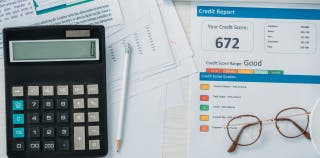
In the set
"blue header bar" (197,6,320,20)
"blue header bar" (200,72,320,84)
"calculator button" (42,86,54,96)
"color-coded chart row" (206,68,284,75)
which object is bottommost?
"calculator button" (42,86,54,96)

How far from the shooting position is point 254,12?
2.06 ft

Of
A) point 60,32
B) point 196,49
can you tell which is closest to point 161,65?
point 196,49

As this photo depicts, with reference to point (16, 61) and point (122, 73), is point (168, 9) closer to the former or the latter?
point (122, 73)

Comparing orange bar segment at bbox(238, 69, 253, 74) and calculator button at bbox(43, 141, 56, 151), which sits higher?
orange bar segment at bbox(238, 69, 253, 74)

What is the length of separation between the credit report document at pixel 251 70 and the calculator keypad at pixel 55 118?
0.16 metres

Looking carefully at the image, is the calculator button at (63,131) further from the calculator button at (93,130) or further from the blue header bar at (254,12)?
the blue header bar at (254,12)

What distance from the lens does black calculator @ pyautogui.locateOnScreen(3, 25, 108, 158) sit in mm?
593

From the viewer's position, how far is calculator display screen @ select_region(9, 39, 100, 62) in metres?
0.60

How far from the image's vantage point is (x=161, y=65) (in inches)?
24.7

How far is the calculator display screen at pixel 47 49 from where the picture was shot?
595 millimetres

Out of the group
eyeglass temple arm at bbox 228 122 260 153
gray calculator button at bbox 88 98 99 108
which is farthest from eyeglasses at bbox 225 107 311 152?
gray calculator button at bbox 88 98 99 108

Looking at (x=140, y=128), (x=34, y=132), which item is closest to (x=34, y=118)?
(x=34, y=132)

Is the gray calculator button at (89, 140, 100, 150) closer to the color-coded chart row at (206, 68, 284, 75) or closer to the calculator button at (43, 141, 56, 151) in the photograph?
the calculator button at (43, 141, 56, 151)

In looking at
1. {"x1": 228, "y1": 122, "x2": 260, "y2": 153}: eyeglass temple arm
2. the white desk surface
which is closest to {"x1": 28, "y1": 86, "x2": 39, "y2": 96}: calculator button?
the white desk surface
